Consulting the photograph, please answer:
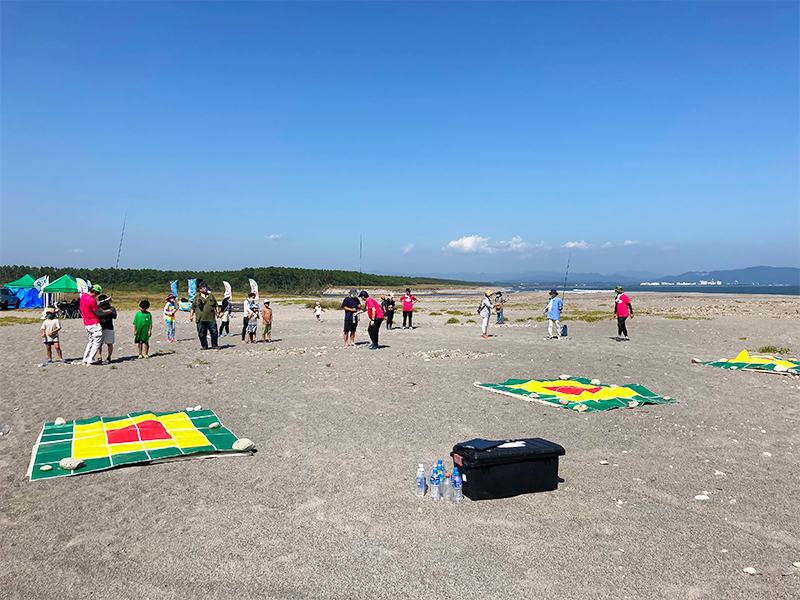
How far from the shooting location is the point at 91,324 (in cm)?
1543

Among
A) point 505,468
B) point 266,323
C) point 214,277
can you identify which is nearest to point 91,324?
point 266,323

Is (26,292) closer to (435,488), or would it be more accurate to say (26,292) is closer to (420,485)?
(420,485)

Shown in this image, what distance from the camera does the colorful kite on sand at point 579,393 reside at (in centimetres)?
1082

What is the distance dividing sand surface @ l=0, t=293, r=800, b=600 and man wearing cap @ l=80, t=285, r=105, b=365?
8.48ft

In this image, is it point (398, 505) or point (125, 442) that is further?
point (125, 442)

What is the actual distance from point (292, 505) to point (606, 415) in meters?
6.57

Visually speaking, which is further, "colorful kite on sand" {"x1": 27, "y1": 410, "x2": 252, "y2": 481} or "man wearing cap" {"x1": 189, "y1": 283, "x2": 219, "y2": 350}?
"man wearing cap" {"x1": 189, "y1": 283, "x2": 219, "y2": 350}

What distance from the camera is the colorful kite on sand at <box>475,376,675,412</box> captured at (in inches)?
426

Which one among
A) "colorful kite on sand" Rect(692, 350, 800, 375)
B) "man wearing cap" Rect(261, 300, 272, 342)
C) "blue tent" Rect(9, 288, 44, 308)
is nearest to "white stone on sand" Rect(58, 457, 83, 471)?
"man wearing cap" Rect(261, 300, 272, 342)

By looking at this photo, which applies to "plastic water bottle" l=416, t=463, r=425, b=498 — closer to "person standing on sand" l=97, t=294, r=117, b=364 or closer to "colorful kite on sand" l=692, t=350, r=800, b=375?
"colorful kite on sand" l=692, t=350, r=800, b=375

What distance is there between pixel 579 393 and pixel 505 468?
19.7 ft

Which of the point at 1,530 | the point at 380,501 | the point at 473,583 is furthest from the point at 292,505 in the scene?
the point at 1,530

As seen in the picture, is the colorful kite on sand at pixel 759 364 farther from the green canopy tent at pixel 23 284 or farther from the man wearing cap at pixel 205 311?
the green canopy tent at pixel 23 284

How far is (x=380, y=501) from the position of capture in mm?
6285
